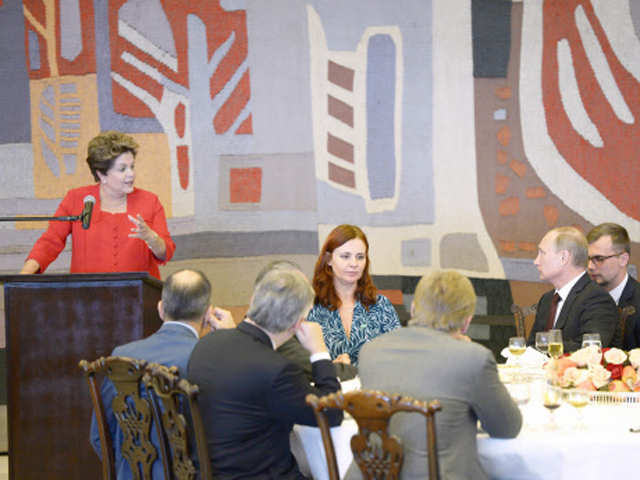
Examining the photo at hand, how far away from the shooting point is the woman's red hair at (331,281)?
4039 mm

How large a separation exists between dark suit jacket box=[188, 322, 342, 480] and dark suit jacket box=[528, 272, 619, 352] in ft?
5.77

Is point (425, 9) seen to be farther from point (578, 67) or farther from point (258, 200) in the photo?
point (258, 200)

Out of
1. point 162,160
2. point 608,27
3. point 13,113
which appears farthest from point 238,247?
point 608,27

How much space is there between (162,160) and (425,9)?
6.97 ft

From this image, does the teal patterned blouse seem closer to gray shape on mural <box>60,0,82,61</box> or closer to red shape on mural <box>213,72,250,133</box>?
red shape on mural <box>213,72,250,133</box>

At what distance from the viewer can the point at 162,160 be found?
19.1ft

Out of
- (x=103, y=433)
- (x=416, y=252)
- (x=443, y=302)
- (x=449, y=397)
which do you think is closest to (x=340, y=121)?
(x=416, y=252)

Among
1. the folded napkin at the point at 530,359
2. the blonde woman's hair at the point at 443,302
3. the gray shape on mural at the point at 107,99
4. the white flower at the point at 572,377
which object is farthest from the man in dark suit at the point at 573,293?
the gray shape on mural at the point at 107,99

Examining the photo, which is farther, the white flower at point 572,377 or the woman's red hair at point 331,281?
the woman's red hair at point 331,281

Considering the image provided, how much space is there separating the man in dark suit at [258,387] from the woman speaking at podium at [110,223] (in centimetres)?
166

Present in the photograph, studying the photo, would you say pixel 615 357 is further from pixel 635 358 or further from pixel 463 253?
pixel 463 253

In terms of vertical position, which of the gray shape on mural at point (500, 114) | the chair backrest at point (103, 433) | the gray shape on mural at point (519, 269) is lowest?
the chair backrest at point (103, 433)

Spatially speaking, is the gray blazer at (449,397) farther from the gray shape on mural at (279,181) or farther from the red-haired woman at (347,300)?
the gray shape on mural at (279,181)

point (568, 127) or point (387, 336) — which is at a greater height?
point (568, 127)
